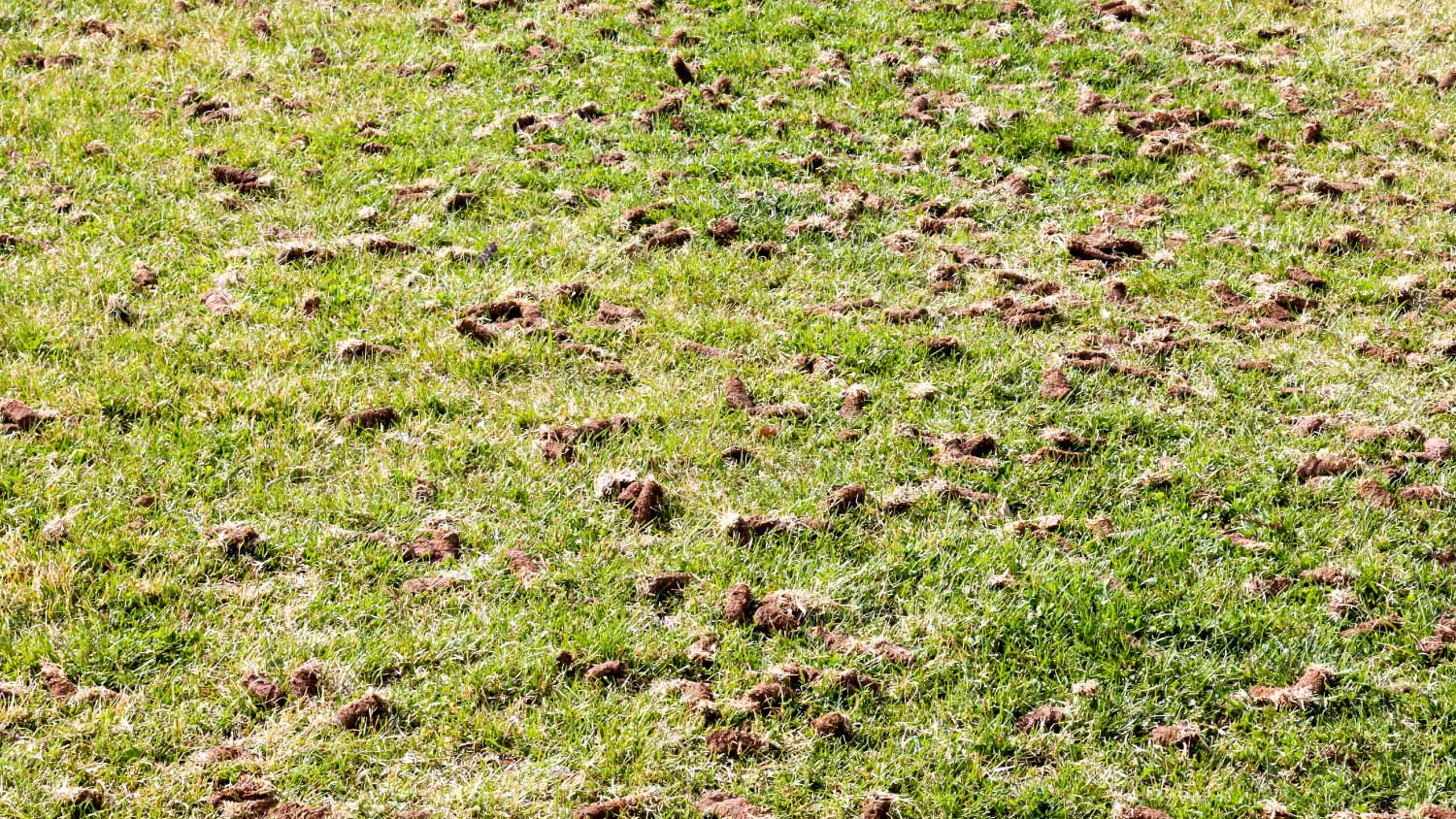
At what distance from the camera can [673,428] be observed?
17.4ft

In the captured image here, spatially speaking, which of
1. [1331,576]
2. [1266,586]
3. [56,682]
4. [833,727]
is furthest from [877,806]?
[56,682]

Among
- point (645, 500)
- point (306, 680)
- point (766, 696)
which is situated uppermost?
point (645, 500)

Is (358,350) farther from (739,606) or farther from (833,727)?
(833,727)

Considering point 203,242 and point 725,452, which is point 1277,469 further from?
point 203,242

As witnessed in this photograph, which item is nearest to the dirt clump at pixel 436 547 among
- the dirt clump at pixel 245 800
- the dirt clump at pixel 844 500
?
the dirt clump at pixel 245 800

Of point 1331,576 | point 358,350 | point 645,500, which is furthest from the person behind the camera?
point 358,350

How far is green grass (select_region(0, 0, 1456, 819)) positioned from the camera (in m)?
4.00

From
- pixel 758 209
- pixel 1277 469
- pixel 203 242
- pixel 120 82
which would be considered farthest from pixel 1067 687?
pixel 120 82

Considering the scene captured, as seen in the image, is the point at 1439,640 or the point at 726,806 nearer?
the point at 726,806

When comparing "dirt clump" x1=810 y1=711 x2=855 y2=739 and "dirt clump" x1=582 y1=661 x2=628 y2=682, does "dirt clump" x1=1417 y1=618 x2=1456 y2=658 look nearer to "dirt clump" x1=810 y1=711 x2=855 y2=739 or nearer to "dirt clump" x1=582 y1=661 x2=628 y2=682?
"dirt clump" x1=810 y1=711 x2=855 y2=739

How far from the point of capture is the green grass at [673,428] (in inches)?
158

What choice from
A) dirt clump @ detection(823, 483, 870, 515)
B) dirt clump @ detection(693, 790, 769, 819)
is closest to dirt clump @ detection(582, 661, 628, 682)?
dirt clump @ detection(693, 790, 769, 819)

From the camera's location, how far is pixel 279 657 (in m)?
4.17

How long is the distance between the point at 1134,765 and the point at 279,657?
8.04ft
